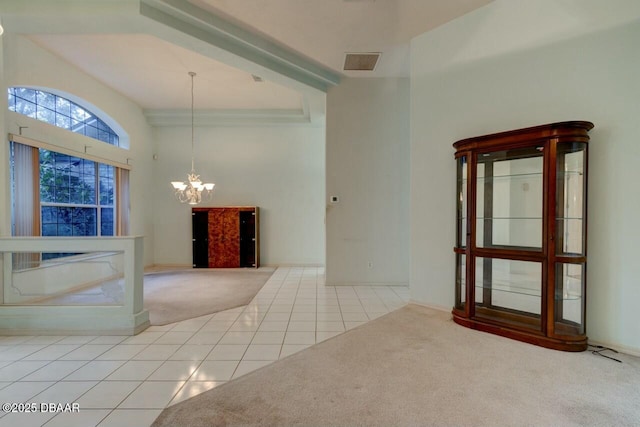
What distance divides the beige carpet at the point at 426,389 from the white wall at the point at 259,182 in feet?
15.0

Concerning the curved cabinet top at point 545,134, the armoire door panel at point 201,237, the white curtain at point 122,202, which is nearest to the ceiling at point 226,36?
the curved cabinet top at point 545,134

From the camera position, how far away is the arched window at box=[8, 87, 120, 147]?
3.97 m

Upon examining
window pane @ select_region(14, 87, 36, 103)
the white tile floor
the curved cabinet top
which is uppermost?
window pane @ select_region(14, 87, 36, 103)

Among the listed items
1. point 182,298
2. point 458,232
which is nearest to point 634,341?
point 458,232

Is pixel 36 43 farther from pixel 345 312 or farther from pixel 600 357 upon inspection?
pixel 600 357

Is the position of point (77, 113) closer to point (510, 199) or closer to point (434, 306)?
point (434, 306)

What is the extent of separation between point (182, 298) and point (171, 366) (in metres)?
2.14

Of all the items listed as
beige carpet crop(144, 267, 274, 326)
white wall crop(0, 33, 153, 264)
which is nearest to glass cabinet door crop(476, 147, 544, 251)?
beige carpet crop(144, 267, 274, 326)

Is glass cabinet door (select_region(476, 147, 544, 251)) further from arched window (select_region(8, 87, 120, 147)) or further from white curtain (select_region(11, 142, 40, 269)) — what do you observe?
arched window (select_region(8, 87, 120, 147))

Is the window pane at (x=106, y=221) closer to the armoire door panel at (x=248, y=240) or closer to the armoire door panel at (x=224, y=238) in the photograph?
the armoire door panel at (x=224, y=238)

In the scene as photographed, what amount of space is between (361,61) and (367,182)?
1972mm

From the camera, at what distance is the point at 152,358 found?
2508 millimetres

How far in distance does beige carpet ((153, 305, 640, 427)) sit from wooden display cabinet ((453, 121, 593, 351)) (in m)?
0.34

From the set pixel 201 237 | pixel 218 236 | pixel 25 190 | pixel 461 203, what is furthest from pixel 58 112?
pixel 461 203
